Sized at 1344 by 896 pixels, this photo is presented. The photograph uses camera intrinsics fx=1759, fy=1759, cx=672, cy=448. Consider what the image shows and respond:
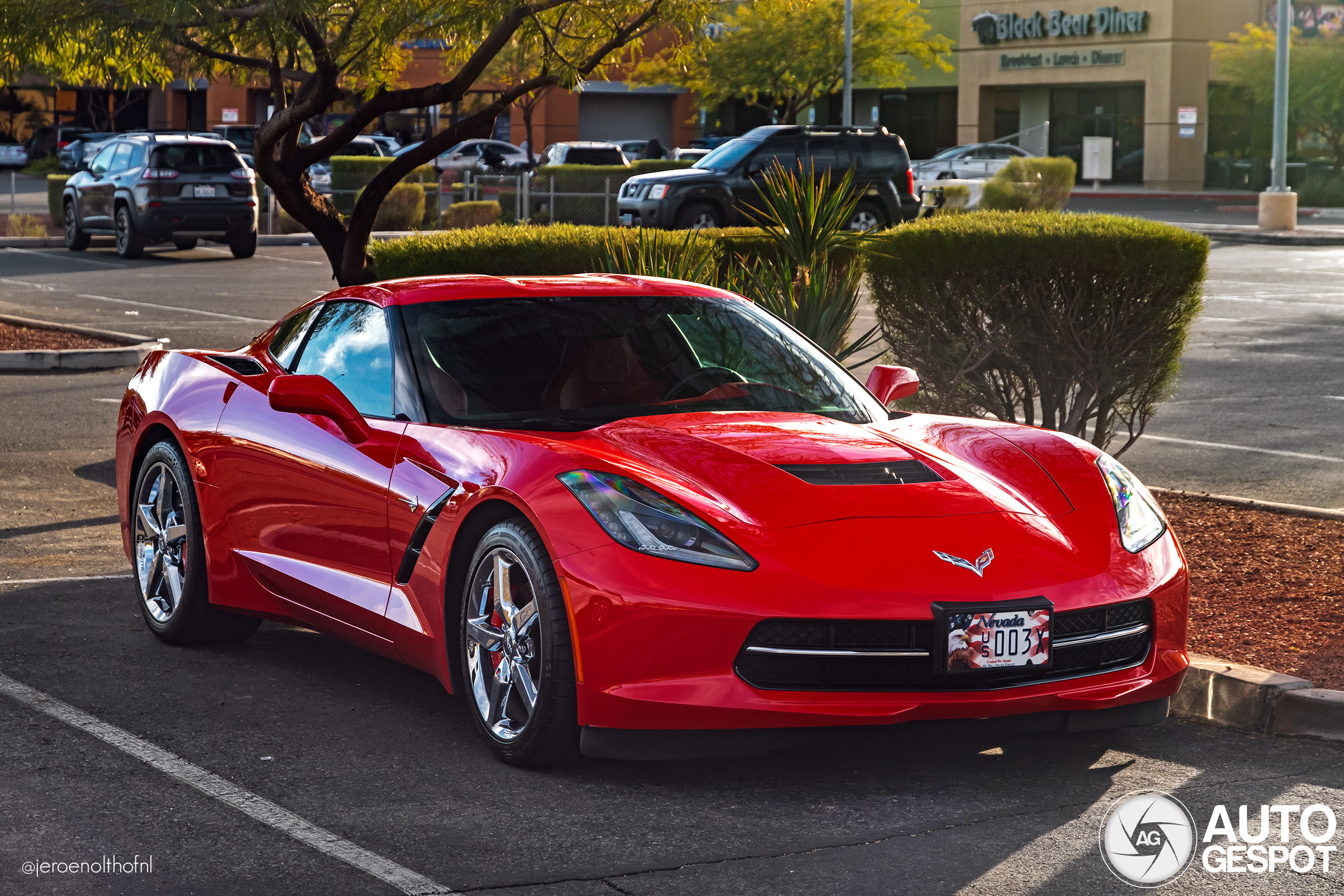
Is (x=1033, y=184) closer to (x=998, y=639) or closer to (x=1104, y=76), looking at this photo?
(x=1104, y=76)

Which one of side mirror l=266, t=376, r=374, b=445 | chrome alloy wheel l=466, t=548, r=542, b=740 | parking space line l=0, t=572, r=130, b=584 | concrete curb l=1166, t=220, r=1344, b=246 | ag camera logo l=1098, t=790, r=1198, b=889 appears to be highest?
concrete curb l=1166, t=220, r=1344, b=246

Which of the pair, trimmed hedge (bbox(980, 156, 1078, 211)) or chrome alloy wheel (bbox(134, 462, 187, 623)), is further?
trimmed hedge (bbox(980, 156, 1078, 211))

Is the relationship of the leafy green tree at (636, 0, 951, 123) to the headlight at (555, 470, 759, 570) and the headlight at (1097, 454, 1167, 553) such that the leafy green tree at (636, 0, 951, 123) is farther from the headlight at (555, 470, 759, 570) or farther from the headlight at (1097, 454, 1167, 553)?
the headlight at (555, 470, 759, 570)

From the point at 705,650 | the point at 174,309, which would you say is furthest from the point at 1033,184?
the point at 705,650

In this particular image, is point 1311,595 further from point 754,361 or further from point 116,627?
point 116,627

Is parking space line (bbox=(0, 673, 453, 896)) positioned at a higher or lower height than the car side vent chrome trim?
lower

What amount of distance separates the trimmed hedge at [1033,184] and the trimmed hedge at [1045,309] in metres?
28.8

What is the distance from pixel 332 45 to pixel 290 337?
4.81m

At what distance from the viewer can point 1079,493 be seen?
5.37 meters

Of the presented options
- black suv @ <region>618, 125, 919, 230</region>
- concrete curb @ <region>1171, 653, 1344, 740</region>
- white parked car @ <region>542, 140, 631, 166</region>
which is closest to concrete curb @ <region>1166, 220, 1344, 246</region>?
black suv @ <region>618, 125, 919, 230</region>

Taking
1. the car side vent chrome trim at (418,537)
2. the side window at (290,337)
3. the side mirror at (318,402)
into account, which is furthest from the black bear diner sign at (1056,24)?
the car side vent chrome trim at (418,537)

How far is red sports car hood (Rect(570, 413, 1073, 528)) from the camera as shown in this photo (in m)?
4.96

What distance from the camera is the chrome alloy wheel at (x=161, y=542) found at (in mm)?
6738

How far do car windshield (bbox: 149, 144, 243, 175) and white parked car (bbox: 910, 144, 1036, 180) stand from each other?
81.6 ft
